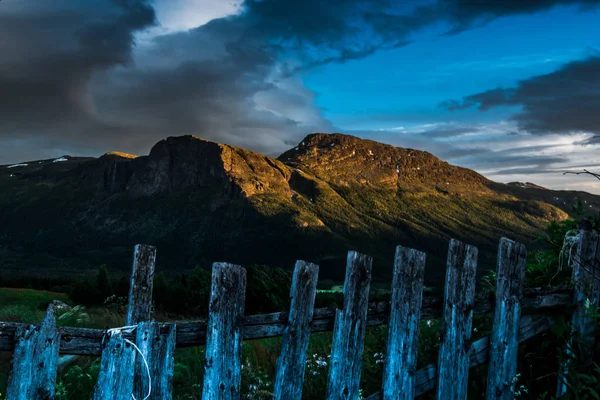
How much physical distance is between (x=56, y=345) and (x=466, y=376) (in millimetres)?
3749

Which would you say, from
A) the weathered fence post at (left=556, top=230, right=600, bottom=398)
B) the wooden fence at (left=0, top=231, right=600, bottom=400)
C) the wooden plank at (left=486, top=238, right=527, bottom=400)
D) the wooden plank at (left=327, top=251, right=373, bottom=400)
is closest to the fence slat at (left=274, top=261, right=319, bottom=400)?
the wooden fence at (left=0, top=231, right=600, bottom=400)

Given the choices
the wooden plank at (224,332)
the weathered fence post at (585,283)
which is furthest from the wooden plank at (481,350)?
the wooden plank at (224,332)

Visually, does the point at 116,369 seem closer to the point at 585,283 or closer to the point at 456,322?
the point at 456,322

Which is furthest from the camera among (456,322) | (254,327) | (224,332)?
(456,322)

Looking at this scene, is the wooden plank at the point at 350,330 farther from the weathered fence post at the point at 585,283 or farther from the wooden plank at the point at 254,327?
the weathered fence post at the point at 585,283

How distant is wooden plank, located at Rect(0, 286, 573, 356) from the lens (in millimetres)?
3301

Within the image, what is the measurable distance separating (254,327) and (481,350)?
2.71 m

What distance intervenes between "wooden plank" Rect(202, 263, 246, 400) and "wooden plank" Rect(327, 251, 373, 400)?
2.78ft

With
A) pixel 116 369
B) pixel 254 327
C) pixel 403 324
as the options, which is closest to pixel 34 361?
pixel 116 369

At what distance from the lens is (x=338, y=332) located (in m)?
4.17

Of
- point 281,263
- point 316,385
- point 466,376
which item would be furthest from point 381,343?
point 281,263

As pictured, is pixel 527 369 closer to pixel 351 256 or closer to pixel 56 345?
pixel 351 256

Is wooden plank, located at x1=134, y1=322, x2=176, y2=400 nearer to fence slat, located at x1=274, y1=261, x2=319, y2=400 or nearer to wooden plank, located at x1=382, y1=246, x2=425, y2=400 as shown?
fence slat, located at x1=274, y1=261, x2=319, y2=400

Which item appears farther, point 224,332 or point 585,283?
point 585,283
